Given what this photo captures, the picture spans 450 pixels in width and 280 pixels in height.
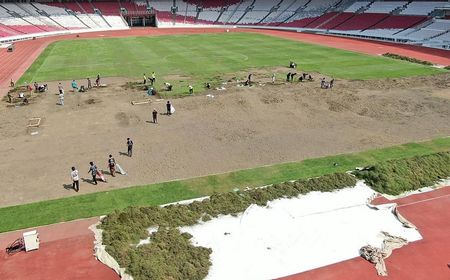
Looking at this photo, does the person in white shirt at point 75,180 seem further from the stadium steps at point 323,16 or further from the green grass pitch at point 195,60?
the stadium steps at point 323,16

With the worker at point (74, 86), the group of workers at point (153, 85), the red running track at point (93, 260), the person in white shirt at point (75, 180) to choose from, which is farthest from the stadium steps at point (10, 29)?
the red running track at point (93, 260)

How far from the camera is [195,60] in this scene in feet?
165

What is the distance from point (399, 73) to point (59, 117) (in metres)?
35.7

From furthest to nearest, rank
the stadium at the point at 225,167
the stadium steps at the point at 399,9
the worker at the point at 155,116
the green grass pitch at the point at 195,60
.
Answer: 1. the stadium steps at the point at 399,9
2. the green grass pitch at the point at 195,60
3. the worker at the point at 155,116
4. the stadium at the point at 225,167

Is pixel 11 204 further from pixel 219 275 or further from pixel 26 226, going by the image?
pixel 219 275

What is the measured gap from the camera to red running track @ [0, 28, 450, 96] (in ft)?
159

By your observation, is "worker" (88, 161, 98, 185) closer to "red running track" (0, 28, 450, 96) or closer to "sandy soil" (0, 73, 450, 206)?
"sandy soil" (0, 73, 450, 206)

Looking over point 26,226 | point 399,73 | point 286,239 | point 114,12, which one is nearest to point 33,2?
point 114,12

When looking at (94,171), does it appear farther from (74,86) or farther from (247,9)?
(247,9)

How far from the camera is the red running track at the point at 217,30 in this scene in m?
48.3

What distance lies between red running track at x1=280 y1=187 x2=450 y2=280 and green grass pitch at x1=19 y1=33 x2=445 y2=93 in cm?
2618

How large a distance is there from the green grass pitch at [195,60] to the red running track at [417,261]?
85.9ft

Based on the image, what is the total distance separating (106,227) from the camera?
55.2 feet

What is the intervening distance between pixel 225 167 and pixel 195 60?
30.5m
